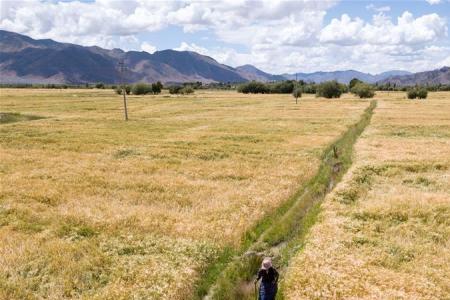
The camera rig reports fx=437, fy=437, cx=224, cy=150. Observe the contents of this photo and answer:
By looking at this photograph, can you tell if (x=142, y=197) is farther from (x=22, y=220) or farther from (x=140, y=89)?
(x=140, y=89)

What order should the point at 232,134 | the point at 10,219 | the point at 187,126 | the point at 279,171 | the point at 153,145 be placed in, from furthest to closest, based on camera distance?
the point at 187,126 < the point at 232,134 < the point at 153,145 < the point at 279,171 < the point at 10,219

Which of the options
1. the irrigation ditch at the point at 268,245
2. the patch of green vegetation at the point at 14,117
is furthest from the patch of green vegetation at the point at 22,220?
the patch of green vegetation at the point at 14,117

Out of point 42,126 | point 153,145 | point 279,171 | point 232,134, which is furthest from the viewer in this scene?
point 42,126

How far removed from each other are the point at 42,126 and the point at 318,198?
5107cm

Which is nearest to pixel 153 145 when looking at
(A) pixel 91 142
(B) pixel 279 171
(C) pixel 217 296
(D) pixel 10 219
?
(A) pixel 91 142

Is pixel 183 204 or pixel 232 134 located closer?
pixel 183 204

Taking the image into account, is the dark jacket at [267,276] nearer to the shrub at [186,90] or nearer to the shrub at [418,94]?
the shrub at [418,94]

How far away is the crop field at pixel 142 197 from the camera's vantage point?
18.1 m

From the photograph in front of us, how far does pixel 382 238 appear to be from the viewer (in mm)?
21906

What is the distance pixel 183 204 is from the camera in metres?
28.2

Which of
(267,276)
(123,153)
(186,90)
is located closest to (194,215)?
(267,276)

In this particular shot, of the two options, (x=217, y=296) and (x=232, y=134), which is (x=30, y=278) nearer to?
(x=217, y=296)

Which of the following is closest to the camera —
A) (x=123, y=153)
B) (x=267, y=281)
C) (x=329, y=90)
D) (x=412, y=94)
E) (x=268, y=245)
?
(x=267, y=281)

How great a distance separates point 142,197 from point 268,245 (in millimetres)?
10954
